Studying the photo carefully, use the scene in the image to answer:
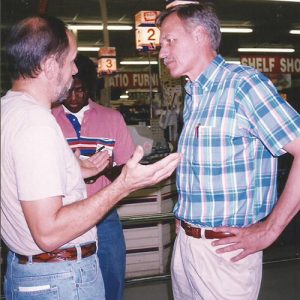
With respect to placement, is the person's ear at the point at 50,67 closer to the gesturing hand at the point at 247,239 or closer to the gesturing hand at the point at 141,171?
the gesturing hand at the point at 141,171

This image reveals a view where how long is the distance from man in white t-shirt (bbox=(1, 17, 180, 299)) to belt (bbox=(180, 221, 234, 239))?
476 mm

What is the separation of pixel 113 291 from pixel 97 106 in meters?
1.25

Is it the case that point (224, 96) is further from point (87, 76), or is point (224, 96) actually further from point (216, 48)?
point (87, 76)

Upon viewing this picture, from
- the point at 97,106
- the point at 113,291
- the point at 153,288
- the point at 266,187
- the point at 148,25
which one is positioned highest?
the point at 148,25

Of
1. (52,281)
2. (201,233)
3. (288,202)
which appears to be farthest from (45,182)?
(288,202)

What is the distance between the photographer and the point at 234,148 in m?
1.83

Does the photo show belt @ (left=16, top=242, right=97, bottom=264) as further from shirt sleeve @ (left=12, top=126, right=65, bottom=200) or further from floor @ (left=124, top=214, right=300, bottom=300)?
floor @ (left=124, top=214, right=300, bottom=300)

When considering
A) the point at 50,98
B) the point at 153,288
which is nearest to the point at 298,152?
the point at 50,98

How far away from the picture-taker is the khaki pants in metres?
1.87

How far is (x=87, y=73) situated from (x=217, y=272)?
161 centimetres

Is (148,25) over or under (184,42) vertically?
over

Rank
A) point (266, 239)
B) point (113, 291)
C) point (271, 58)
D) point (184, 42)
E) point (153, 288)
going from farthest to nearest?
1. point (271, 58)
2. point (153, 288)
3. point (113, 291)
4. point (184, 42)
5. point (266, 239)

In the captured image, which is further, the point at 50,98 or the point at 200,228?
the point at 200,228

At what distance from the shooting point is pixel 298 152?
169cm
